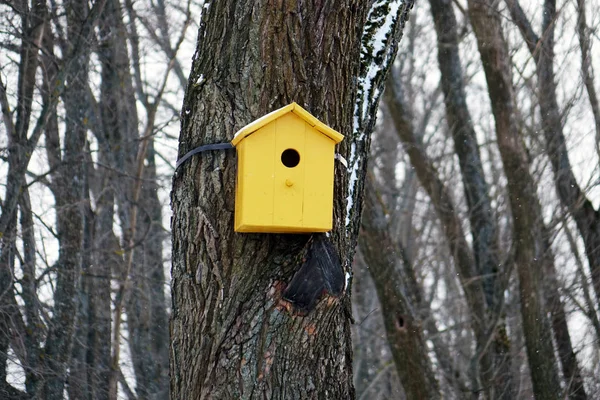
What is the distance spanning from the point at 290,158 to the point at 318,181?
0.13 metres

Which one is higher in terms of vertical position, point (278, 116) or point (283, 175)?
point (278, 116)

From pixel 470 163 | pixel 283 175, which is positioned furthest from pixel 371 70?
pixel 470 163

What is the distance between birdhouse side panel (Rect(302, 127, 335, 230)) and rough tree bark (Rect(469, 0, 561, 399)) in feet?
17.2

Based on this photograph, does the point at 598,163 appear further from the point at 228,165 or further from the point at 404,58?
the point at 404,58

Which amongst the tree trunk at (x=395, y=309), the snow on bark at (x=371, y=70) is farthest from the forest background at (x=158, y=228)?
the snow on bark at (x=371, y=70)

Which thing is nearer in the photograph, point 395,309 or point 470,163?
point 395,309

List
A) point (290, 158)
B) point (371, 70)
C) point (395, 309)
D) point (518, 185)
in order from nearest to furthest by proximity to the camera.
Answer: point (290, 158)
point (371, 70)
point (395, 309)
point (518, 185)

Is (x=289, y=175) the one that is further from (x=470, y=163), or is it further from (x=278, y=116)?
(x=470, y=163)

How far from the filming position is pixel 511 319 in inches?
402

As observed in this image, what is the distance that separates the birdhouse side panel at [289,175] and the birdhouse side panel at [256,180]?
0.7 inches

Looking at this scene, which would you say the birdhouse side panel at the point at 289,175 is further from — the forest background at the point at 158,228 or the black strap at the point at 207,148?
the forest background at the point at 158,228

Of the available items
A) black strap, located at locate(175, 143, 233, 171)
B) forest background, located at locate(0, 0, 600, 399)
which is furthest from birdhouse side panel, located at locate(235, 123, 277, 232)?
forest background, located at locate(0, 0, 600, 399)

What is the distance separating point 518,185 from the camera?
7.88m

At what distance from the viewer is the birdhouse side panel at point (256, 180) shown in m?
2.74
